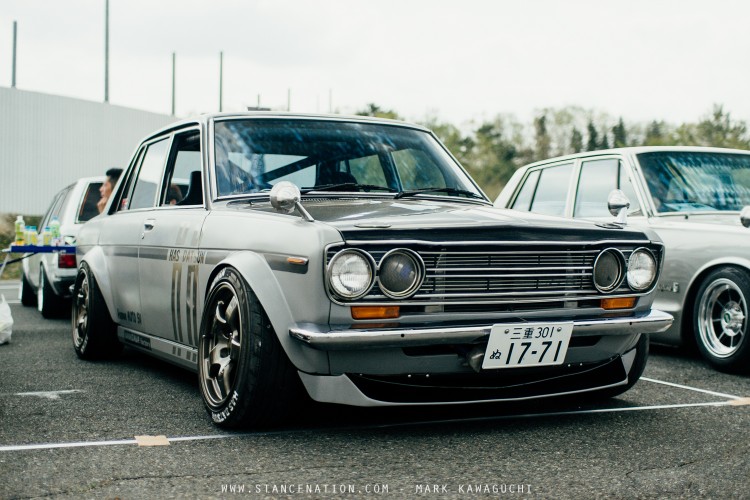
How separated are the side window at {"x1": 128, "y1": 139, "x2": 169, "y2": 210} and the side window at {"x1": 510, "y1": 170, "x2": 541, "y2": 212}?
3419 mm

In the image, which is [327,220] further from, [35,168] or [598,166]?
[35,168]

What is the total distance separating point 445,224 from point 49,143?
2930 cm

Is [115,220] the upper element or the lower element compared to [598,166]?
lower

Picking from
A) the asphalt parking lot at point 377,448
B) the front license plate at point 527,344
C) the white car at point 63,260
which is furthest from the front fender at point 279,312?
the white car at point 63,260

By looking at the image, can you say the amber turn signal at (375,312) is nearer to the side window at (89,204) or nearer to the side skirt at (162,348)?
the side skirt at (162,348)

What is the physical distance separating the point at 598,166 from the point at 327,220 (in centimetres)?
419

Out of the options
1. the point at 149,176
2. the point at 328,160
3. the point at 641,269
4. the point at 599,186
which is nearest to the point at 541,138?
the point at 599,186

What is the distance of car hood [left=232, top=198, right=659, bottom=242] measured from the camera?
371cm

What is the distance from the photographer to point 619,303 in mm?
4211

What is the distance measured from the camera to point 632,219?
6953 millimetres

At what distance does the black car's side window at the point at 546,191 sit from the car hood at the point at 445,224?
10.9 feet

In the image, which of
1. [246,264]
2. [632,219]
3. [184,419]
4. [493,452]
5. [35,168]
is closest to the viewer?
[493,452]

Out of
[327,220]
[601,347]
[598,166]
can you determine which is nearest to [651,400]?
[601,347]

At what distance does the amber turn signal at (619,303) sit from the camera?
417 centimetres
